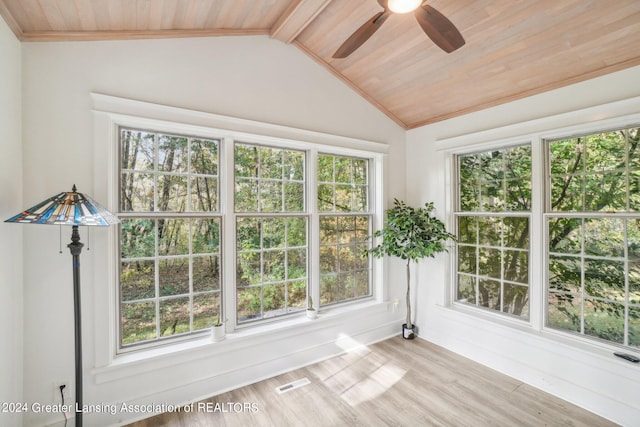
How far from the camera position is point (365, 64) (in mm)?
3010

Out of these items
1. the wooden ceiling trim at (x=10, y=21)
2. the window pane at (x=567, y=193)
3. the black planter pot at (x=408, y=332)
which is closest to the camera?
the wooden ceiling trim at (x=10, y=21)

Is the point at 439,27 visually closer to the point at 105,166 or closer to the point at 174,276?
the point at 105,166

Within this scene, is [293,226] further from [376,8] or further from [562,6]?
[562,6]

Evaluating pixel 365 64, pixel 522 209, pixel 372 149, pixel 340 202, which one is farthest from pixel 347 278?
pixel 365 64

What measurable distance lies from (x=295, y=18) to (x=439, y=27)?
1.44 metres

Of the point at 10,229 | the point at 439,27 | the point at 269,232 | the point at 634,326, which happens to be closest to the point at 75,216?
the point at 10,229

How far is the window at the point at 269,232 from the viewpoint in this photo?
2.78 m

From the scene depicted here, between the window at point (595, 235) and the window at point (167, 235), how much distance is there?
3.08m

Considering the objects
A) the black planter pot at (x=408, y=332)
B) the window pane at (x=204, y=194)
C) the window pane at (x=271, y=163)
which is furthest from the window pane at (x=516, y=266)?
the window pane at (x=204, y=194)

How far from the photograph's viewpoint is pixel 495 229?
3.10 m

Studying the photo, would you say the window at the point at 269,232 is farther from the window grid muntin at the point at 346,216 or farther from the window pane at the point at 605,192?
the window pane at the point at 605,192

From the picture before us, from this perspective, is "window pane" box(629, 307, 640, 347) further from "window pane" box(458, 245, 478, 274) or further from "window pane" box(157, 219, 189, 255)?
"window pane" box(157, 219, 189, 255)

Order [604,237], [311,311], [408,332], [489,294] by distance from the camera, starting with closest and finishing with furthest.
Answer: [604,237]
[311,311]
[489,294]
[408,332]

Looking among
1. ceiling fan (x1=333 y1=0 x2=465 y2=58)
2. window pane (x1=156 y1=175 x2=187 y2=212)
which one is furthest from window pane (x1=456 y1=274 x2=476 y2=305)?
window pane (x1=156 y1=175 x2=187 y2=212)
